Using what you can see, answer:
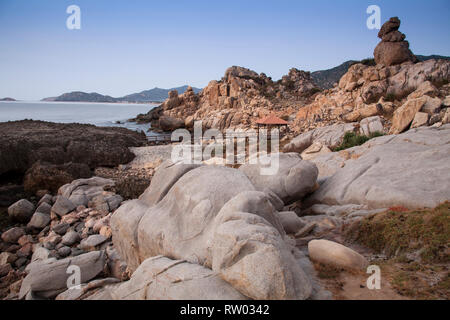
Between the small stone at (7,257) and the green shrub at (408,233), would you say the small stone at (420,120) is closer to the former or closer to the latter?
the green shrub at (408,233)

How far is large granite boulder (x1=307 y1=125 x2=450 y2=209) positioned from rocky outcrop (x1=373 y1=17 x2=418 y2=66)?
2558 cm

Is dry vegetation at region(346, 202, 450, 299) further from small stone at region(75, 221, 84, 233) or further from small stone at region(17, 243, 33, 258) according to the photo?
small stone at region(17, 243, 33, 258)

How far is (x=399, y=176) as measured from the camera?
28.6ft

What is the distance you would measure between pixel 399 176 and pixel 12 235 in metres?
14.9

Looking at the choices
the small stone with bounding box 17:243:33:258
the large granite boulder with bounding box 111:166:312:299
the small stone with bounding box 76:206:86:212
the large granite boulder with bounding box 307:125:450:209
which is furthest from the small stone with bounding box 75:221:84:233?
the large granite boulder with bounding box 307:125:450:209

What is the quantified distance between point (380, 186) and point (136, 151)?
27394 millimetres

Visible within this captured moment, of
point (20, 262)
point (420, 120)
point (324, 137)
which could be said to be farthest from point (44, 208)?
point (420, 120)

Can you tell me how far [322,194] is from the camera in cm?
1019

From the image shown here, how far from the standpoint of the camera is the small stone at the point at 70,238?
9492 mm

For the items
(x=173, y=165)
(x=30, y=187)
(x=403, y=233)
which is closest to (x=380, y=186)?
(x=403, y=233)

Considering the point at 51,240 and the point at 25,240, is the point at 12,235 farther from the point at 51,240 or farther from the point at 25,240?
the point at 51,240

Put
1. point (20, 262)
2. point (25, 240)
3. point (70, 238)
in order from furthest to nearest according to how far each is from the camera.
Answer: point (25, 240) < point (70, 238) < point (20, 262)

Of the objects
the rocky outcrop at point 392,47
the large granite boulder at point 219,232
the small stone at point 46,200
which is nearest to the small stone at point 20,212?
the small stone at point 46,200
